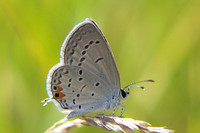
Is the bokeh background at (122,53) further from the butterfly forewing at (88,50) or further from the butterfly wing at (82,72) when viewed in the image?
the butterfly forewing at (88,50)

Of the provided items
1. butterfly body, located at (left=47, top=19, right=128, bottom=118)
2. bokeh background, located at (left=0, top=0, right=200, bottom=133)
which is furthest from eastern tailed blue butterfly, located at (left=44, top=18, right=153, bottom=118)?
bokeh background, located at (left=0, top=0, right=200, bottom=133)

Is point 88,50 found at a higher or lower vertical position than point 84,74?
higher

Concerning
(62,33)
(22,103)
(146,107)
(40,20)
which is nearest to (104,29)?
(62,33)

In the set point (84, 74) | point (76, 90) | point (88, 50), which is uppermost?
point (88, 50)

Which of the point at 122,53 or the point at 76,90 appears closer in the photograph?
the point at 76,90

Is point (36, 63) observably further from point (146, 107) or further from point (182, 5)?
point (182, 5)

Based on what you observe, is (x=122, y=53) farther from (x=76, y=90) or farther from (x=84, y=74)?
(x=76, y=90)

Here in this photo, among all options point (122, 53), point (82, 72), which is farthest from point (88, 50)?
point (122, 53)
